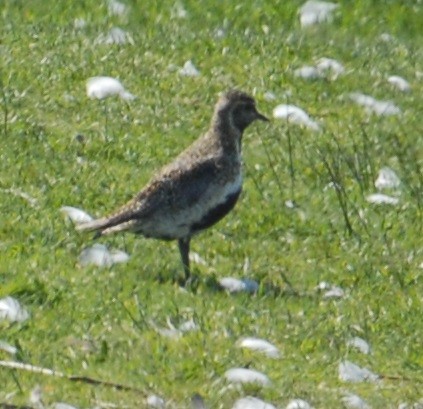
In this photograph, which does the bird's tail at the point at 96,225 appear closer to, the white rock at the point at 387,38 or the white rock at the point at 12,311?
the white rock at the point at 12,311

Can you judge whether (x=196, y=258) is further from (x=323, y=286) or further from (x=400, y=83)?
(x=400, y=83)

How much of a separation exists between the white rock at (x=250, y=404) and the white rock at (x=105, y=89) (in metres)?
5.03

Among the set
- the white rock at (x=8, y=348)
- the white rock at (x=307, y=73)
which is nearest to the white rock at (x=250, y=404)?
the white rock at (x=8, y=348)

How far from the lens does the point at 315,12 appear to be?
50.1 ft

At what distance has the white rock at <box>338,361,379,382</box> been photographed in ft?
28.0

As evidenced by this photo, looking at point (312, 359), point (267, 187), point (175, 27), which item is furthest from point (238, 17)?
point (312, 359)

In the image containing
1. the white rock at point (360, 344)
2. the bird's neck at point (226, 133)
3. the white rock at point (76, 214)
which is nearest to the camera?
the white rock at point (360, 344)

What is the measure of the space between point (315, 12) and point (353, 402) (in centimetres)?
754

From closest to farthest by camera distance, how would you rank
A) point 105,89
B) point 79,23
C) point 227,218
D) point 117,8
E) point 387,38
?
point 227,218, point 105,89, point 79,23, point 117,8, point 387,38

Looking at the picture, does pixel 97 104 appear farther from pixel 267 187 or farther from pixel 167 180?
pixel 167 180

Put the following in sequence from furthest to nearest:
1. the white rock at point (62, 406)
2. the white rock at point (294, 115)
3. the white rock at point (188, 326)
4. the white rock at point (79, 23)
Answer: the white rock at point (79, 23) → the white rock at point (294, 115) → the white rock at point (188, 326) → the white rock at point (62, 406)

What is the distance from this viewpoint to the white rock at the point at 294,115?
12.9 m

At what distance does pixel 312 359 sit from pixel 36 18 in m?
6.23

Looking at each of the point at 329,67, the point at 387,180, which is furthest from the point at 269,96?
the point at 387,180
